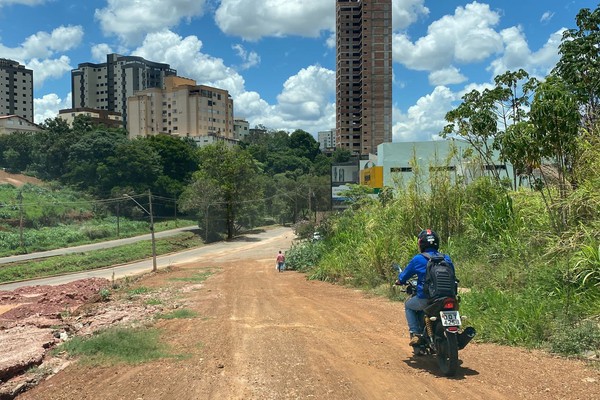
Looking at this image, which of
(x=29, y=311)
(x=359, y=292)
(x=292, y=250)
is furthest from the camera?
(x=292, y=250)

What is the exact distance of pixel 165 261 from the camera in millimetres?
42938

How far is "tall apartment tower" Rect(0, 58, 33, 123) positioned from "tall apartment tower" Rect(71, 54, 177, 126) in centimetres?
1238

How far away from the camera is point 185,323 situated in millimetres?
9062

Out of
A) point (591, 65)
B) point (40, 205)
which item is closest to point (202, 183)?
point (40, 205)

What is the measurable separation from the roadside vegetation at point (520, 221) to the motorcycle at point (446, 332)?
1.56 m

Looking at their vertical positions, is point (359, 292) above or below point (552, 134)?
below

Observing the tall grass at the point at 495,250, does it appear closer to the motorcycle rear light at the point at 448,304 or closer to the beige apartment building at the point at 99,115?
the motorcycle rear light at the point at 448,304

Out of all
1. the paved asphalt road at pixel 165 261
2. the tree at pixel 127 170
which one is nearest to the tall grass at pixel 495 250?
the paved asphalt road at pixel 165 261

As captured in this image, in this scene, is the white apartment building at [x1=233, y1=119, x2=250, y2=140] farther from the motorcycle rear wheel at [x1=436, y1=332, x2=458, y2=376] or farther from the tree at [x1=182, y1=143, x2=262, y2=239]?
the motorcycle rear wheel at [x1=436, y1=332, x2=458, y2=376]

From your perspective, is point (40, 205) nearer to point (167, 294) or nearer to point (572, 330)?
point (167, 294)

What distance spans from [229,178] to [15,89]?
114 meters

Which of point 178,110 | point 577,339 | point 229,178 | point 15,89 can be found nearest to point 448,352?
point 577,339

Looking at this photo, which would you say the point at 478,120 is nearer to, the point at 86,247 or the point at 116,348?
the point at 116,348

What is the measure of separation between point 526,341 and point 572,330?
1.98 feet
